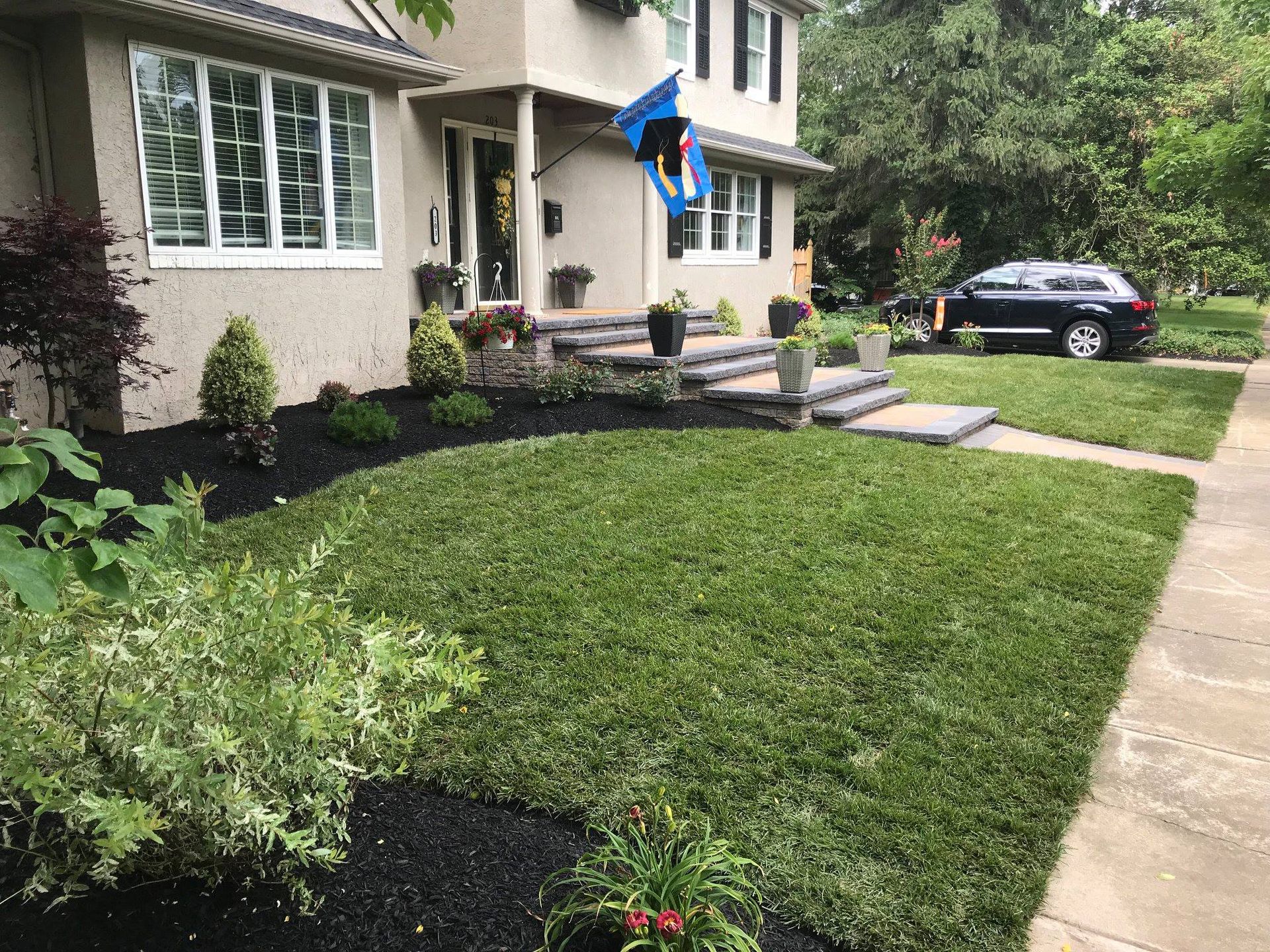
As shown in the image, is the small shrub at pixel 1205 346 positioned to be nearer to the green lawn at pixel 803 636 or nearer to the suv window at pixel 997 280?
the suv window at pixel 997 280

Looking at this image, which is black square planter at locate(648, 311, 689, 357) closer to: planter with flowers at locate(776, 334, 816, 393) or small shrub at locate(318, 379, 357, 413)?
planter with flowers at locate(776, 334, 816, 393)

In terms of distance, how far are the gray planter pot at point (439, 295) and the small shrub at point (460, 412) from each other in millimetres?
2991

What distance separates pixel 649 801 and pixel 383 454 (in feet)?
16.0

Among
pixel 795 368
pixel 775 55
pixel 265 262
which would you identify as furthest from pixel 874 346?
pixel 775 55

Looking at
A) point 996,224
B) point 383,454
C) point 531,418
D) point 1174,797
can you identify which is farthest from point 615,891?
point 996,224

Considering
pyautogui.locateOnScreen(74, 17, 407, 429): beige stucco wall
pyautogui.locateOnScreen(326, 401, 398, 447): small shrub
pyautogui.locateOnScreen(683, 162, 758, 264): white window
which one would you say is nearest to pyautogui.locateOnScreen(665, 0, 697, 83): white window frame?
pyautogui.locateOnScreen(683, 162, 758, 264): white window

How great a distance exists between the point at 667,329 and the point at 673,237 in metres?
5.45

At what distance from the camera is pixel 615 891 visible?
8.02ft

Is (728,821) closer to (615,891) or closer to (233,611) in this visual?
(615,891)

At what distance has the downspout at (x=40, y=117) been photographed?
727 cm

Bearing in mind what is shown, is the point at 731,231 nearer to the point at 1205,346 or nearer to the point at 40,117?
the point at 1205,346

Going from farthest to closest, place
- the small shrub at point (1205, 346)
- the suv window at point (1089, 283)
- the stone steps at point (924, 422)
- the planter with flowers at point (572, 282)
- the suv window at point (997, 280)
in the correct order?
the small shrub at point (1205, 346)
the suv window at point (997, 280)
the suv window at point (1089, 283)
the planter with flowers at point (572, 282)
the stone steps at point (924, 422)

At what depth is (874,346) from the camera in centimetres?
1077

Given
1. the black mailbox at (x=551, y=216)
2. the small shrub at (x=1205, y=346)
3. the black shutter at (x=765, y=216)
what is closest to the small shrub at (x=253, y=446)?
the black mailbox at (x=551, y=216)
